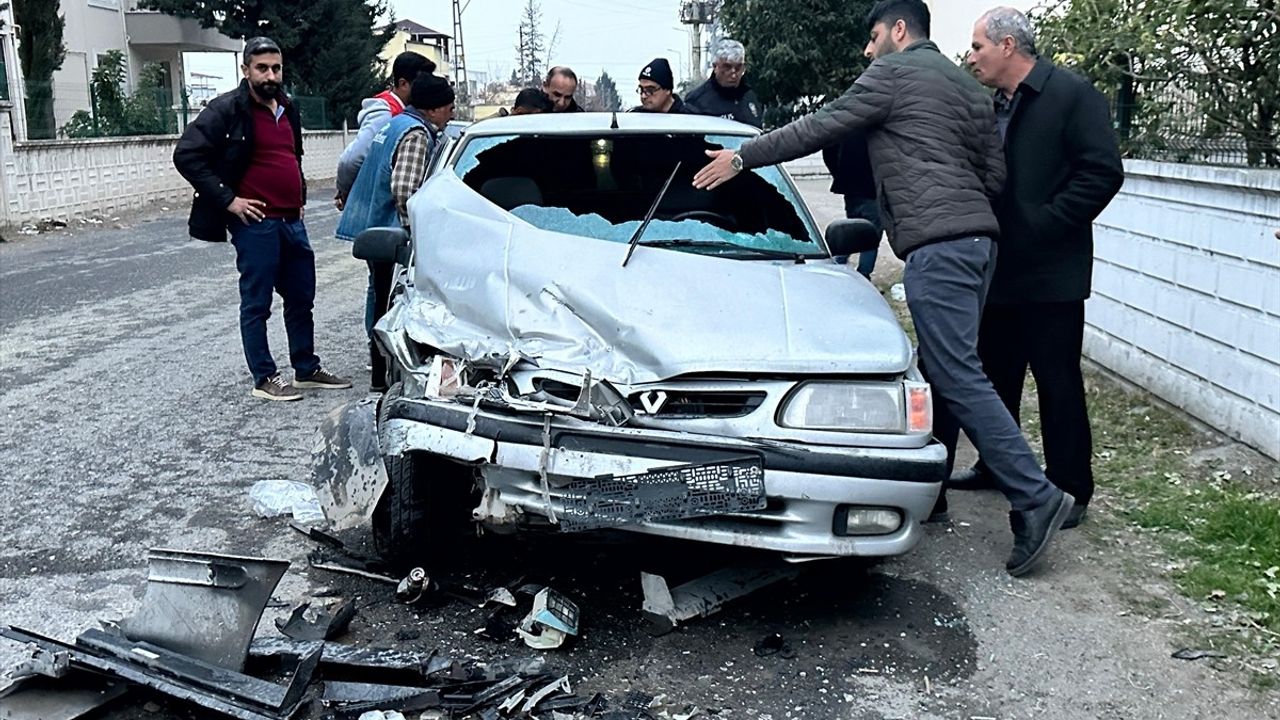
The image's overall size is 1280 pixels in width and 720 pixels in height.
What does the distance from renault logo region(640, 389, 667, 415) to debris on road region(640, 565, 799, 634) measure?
658mm

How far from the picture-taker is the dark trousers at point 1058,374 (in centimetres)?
493

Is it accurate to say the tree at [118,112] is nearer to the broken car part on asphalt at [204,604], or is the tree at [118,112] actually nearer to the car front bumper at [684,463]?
the broken car part on asphalt at [204,604]

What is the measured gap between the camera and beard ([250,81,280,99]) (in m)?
6.83

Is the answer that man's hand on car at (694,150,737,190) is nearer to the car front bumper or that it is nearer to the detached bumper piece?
the car front bumper

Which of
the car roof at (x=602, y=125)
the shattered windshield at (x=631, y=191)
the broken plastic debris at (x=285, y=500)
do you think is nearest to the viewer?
the shattered windshield at (x=631, y=191)

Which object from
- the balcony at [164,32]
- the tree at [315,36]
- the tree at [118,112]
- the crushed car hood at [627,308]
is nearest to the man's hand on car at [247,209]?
the crushed car hood at [627,308]

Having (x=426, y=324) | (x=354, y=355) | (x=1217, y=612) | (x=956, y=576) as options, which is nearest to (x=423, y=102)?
(x=354, y=355)

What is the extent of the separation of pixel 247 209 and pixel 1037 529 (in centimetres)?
453

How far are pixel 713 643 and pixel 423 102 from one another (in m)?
4.09

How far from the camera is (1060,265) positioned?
4.85 metres

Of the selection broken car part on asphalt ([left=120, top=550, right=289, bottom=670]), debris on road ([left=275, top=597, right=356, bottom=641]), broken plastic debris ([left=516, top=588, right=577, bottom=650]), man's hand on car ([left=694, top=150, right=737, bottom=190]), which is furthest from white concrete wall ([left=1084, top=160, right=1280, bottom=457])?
broken car part on asphalt ([left=120, top=550, right=289, bottom=670])

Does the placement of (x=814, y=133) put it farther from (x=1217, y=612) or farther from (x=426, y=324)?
(x=1217, y=612)

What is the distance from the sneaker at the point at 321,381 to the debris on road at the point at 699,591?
11.9ft

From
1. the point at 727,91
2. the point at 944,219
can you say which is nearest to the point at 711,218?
the point at 944,219
